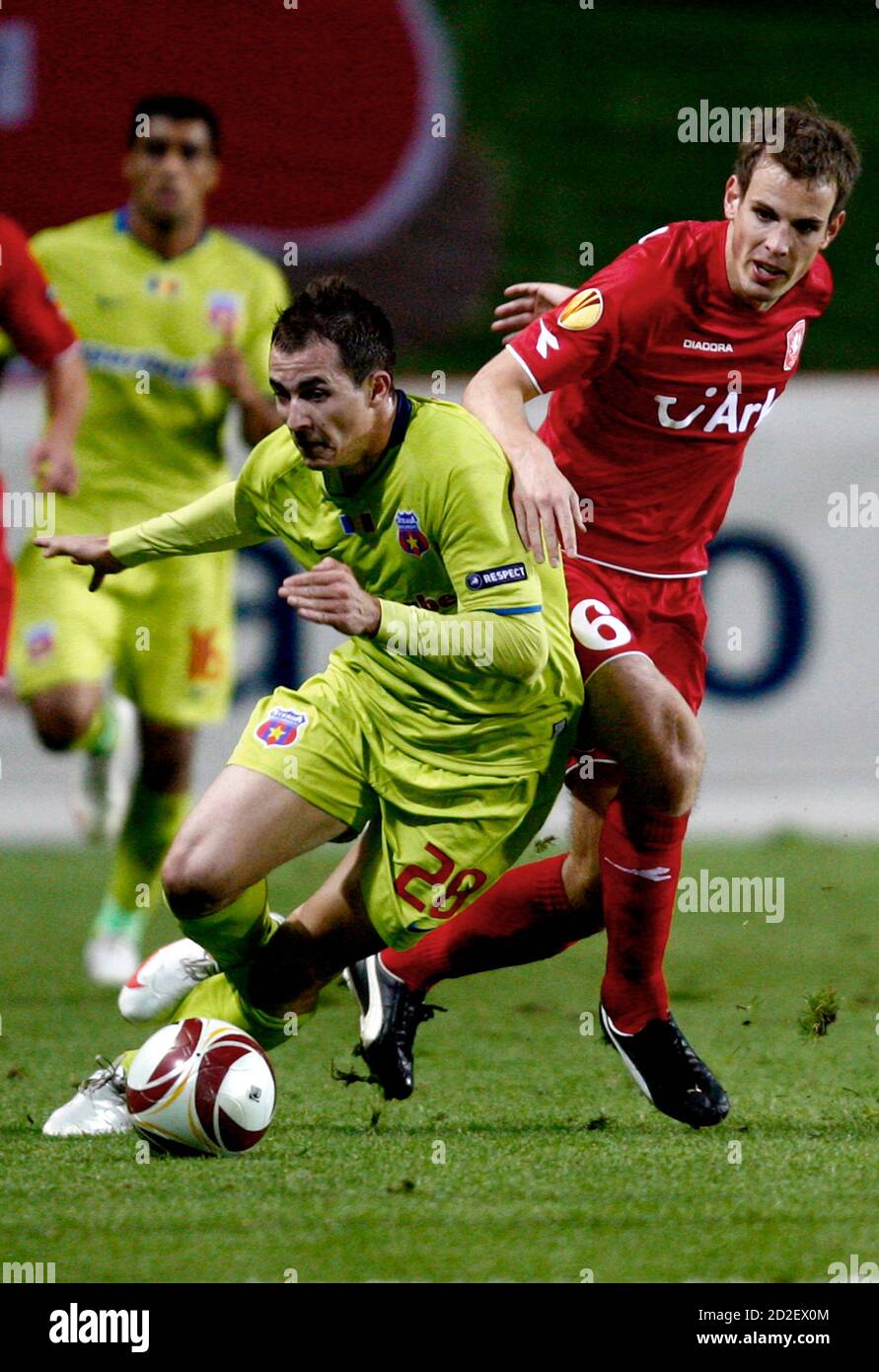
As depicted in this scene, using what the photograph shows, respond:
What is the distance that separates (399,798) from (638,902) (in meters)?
0.71

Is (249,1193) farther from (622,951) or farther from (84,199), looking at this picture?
(84,199)

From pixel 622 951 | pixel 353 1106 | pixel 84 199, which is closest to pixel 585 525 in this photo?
pixel 622 951

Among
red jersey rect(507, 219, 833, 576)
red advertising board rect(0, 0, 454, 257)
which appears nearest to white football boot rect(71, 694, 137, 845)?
red jersey rect(507, 219, 833, 576)

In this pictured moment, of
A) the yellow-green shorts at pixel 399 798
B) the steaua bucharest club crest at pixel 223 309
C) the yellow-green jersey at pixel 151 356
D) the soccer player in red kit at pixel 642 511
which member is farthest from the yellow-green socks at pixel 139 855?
the yellow-green shorts at pixel 399 798

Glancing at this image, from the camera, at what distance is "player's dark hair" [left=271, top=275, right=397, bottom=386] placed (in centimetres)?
398

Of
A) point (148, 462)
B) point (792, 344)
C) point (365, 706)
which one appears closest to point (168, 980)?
point (365, 706)

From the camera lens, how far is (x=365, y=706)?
4328mm

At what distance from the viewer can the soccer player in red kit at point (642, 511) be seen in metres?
4.32

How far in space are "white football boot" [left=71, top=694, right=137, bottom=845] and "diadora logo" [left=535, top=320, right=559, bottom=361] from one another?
3338 mm

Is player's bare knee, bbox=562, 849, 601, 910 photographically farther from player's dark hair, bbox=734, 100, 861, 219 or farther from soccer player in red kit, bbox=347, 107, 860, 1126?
player's dark hair, bbox=734, 100, 861, 219

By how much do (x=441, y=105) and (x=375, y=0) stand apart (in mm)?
637

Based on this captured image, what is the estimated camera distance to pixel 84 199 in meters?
10.4

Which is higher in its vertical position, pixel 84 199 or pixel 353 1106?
Answer: pixel 84 199

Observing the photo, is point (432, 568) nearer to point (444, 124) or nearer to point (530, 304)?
point (530, 304)
